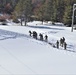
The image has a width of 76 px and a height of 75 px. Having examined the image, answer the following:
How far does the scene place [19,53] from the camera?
20391mm

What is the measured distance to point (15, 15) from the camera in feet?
187

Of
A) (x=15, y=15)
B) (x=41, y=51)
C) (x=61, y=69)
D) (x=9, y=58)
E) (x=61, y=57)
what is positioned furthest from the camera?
(x=15, y=15)

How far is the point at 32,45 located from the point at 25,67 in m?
8.73

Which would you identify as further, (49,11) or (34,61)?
(49,11)

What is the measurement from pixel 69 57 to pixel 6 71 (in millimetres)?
6464

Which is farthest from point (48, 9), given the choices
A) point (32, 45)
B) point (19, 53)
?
point (19, 53)

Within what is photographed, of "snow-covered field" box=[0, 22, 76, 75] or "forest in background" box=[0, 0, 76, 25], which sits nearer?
"snow-covered field" box=[0, 22, 76, 75]

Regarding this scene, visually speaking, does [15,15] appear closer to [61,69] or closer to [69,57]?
[69,57]

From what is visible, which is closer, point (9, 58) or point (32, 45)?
Result: point (9, 58)

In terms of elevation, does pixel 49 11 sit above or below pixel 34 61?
above

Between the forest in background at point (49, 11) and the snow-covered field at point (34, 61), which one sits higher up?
the forest in background at point (49, 11)

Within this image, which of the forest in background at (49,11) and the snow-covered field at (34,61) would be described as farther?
the forest in background at (49,11)

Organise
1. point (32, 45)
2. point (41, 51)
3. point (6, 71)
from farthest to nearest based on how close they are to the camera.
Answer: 1. point (32, 45)
2. point (41, 51)
3. point (6, 71)

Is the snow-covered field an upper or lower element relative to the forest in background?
lower
